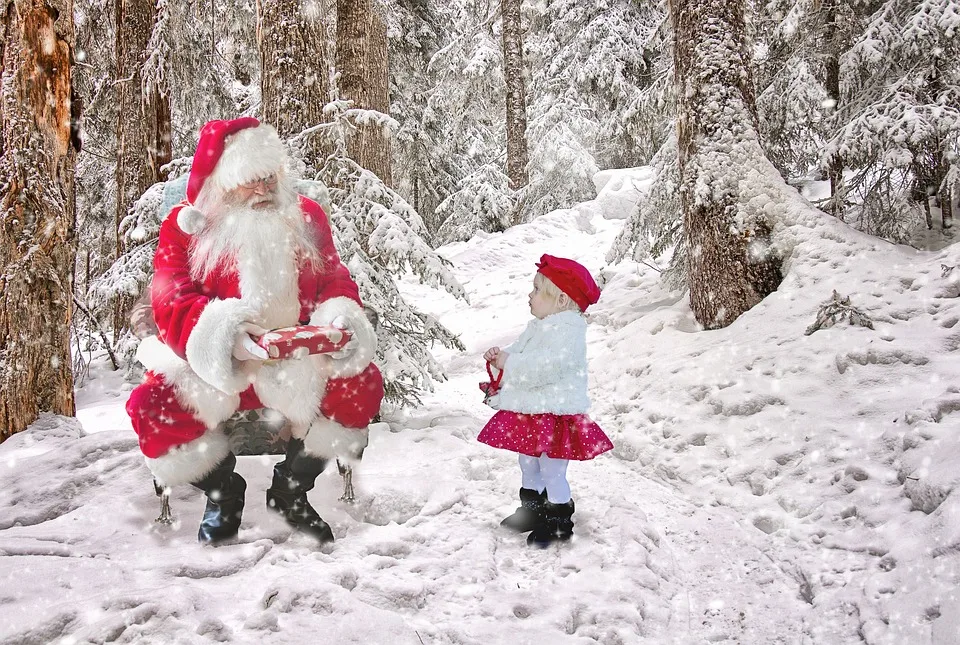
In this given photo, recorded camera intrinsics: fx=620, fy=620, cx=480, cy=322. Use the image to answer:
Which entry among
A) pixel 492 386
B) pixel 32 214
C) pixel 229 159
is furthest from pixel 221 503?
pixel 32 214

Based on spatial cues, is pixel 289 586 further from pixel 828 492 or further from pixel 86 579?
pixel 828 492

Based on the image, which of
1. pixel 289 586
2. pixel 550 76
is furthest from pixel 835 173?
pixel 550 76

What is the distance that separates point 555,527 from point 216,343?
195cm

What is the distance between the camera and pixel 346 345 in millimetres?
3098

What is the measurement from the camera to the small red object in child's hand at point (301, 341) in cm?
280

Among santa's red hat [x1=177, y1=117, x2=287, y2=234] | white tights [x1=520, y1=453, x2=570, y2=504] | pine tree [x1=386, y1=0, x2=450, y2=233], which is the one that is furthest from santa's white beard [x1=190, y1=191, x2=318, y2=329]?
pine tree [x1=386, y1=0, x2=450, y2=233]

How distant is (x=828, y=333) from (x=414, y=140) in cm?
1412

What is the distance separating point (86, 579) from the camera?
2570 mm

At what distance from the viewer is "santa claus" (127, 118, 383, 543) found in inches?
115

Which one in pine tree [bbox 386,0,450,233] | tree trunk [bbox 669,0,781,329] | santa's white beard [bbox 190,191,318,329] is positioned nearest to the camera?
santa's white beard [bbox 190,191,318,329]

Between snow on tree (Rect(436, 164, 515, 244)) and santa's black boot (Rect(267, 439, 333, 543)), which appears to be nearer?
santa's black boot (Rect(267, 439, 333, 543))

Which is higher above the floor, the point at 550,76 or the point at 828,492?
the point at 550,76

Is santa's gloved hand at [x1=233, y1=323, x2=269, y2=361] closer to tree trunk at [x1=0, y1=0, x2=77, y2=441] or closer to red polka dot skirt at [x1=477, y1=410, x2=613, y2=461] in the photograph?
red polka dot skirt at [x1=477, y1=410, x2=613, y2=461]

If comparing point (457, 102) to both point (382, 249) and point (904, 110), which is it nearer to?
point (904, 110)
